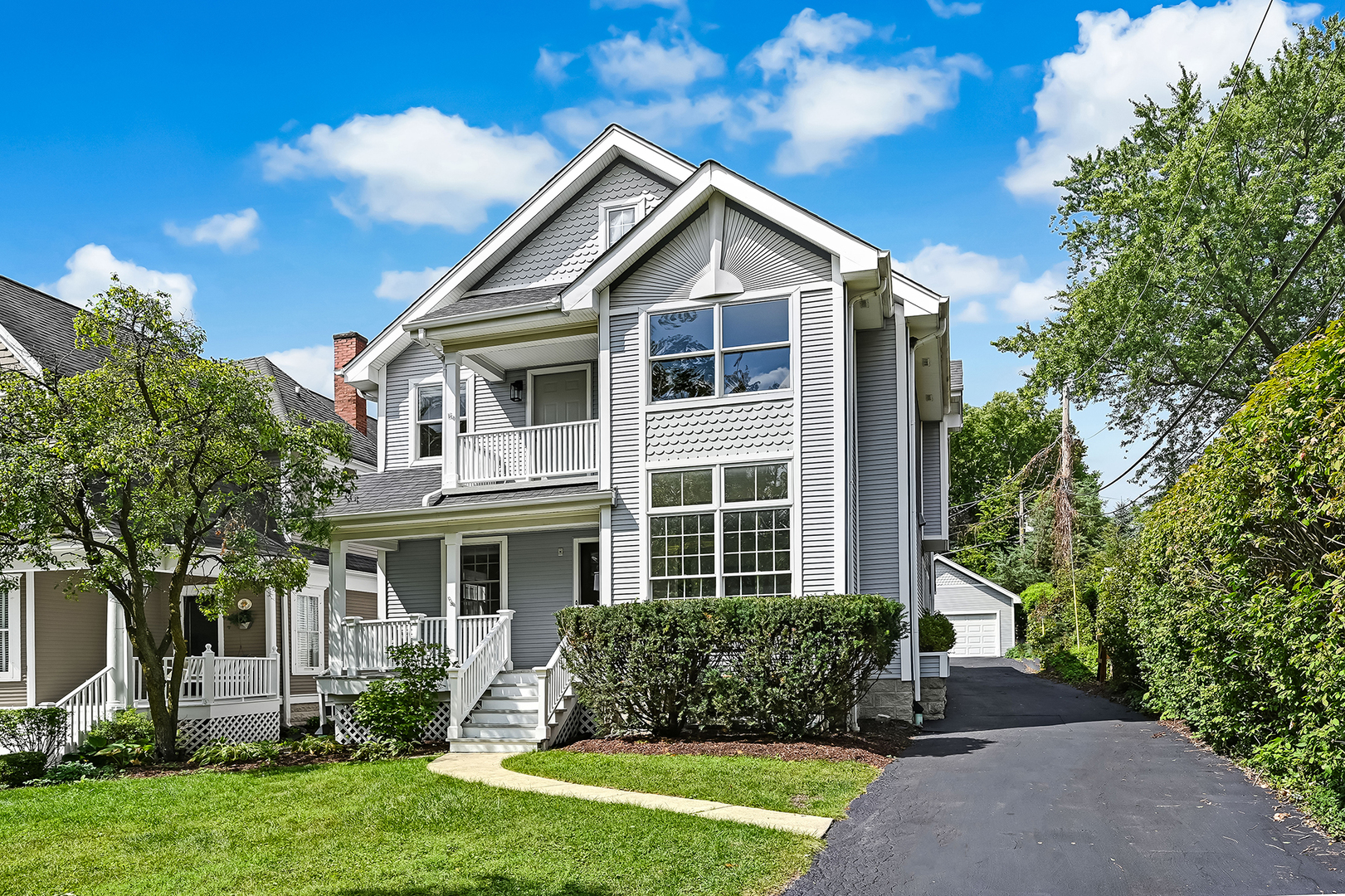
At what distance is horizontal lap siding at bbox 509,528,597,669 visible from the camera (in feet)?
Answer: 59.0

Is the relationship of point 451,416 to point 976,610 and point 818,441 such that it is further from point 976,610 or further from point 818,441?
point 976,610

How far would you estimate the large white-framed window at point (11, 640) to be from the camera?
16469 mm

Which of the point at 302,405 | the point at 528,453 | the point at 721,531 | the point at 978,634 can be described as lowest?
the point at 978,634

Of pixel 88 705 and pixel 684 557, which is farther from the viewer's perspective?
pixel 88 705

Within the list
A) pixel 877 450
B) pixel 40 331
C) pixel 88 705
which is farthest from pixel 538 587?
pixel 40 331

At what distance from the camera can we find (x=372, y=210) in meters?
18.4

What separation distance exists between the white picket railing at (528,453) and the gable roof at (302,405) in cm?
736

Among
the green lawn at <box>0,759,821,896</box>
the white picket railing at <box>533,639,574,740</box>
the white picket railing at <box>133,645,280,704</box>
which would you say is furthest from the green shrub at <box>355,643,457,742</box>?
the white picket railing at <box>133,645,280,704</box>

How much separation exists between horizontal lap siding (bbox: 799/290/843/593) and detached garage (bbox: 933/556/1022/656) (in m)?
26.7

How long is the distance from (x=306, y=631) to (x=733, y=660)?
482 inches

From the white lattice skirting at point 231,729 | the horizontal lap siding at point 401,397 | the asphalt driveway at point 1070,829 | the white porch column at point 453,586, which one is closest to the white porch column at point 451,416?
the white porch column at point 453,586

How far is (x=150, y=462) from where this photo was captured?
43.9 ft

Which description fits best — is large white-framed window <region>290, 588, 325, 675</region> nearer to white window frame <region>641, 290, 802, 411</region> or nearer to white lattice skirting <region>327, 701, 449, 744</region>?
white lattice skirting <region>327, 701, 449, 744</region>

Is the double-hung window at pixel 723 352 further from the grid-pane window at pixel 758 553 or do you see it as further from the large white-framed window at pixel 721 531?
the grid-pane window at pixel 758 553
